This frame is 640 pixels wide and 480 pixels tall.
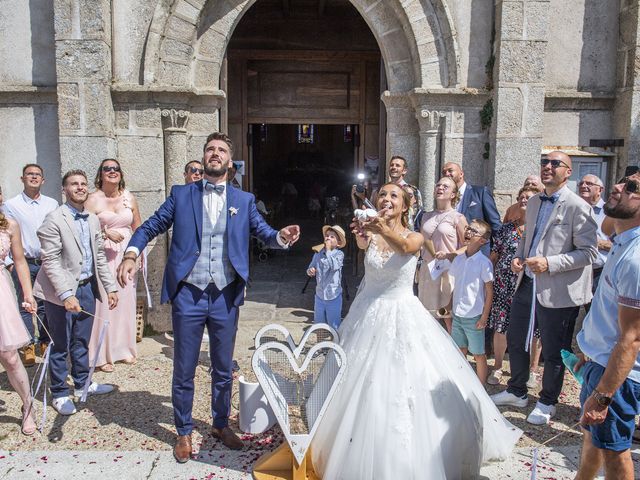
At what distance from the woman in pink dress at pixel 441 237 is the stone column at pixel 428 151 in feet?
4.19

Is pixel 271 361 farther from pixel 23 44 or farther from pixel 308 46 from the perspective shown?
pixel 308 46

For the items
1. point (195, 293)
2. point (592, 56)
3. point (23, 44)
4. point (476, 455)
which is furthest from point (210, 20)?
point (476, 455)

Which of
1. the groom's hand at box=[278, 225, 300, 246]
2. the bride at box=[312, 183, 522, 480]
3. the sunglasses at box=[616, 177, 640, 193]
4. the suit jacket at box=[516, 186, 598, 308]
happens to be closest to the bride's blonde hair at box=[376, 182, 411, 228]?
the bride at box=[312, 183, 522, 480]

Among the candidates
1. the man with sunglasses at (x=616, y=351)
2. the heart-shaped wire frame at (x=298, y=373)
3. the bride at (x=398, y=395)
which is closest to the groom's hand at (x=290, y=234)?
the bride at (x=398, y=395)

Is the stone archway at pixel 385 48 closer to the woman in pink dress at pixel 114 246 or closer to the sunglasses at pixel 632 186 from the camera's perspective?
the woman in pink dress at pixel 114 246

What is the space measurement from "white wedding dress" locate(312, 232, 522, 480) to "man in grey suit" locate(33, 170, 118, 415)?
1935mm

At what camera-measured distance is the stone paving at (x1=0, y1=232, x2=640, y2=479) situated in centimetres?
363

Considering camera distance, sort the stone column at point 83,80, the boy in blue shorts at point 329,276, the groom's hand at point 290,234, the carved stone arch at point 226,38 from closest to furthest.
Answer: the groom's hand at point 290,234 < the boy in blue shorts at point 329,276 < the stone column at point 83,80 < the carved stone arch at point 226,38

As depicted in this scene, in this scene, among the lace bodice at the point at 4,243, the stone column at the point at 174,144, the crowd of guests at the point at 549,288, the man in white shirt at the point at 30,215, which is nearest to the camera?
the crowd of guests at the point at 549,288

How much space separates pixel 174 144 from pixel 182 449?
3.46 metres

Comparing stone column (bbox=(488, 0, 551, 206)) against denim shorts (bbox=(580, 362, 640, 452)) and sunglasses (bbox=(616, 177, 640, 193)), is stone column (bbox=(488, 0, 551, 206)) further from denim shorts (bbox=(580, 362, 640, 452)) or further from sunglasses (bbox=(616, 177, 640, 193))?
denim shorts (bbox=(580, 362, 640, 452))

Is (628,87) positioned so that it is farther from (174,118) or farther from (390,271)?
(174,118)

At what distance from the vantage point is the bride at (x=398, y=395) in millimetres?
3172

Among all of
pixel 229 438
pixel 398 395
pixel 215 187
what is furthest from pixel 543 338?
pixel 215 187
